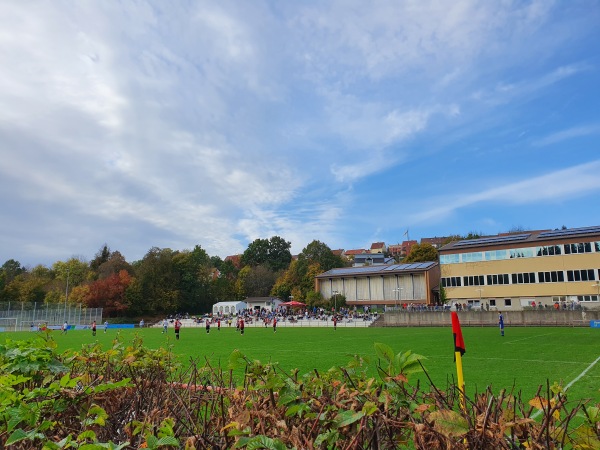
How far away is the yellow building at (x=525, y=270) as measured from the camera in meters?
54.6

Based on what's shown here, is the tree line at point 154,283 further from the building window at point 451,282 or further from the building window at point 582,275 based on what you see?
the building window at point 582,275

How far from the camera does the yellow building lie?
54594mm

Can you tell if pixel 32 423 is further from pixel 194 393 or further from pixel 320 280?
pixel 320 280

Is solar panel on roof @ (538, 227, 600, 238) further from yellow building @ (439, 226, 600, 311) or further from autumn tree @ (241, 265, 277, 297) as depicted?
autumn tree @ (241, 265, 277, 297)

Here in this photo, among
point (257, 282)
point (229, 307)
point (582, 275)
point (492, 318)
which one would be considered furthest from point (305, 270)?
point (492, 318)

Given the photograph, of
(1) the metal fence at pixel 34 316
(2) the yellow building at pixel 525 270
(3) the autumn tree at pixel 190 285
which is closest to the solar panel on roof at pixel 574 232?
(2) the yellow building at pixel 525 270

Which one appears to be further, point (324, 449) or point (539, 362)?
point (539, 362)

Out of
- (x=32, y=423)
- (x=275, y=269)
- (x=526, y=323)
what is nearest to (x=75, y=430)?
(x=32, y=423)

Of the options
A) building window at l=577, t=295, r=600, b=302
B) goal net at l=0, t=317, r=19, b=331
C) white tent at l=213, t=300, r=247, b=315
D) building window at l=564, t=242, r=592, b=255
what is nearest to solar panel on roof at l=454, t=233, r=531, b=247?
building window at l=564, t=242, r=592, b=255

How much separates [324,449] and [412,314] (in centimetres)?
5067

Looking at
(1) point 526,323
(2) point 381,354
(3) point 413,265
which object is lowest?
(1) point 526,323

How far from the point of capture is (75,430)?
282cm

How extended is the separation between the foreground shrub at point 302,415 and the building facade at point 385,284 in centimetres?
7113

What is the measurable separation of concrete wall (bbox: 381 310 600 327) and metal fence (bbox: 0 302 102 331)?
145 ft
